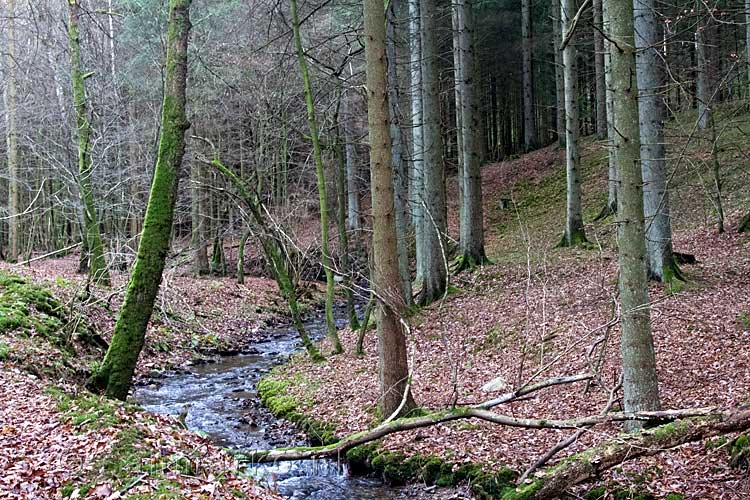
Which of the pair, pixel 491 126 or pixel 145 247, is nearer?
pixel 145 247

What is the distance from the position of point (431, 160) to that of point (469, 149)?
1514mm

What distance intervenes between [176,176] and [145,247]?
1.05 m

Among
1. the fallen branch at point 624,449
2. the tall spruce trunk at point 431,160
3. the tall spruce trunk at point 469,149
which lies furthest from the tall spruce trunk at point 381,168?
the tall spruce trunk at point 469,149

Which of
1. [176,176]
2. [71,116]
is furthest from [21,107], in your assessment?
[176,176]

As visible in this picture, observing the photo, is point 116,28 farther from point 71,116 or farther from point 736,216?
point 736,216

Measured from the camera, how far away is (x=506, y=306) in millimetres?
12508

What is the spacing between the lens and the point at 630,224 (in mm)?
5938

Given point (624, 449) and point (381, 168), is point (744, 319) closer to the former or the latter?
point (624, 449)

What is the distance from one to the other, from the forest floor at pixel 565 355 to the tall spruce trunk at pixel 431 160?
0.60 m

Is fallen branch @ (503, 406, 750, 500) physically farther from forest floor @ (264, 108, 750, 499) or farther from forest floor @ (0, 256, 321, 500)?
forest floor @ (0, 256, 321, 500)

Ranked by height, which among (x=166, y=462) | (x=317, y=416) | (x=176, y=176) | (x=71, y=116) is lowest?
(x=317, y=416)

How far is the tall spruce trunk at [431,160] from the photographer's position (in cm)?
1421

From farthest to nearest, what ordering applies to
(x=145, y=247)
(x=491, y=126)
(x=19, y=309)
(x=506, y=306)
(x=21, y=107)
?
1. (x=491, y=126)
2. (x=21, y=107)
3. (x=506, y=306)
4. (x=19, y=309)
5. (x=145, y=247)

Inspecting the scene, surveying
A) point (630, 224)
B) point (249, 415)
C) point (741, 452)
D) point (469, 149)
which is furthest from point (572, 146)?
point (741, 452)
